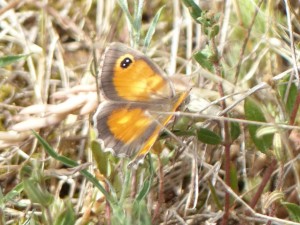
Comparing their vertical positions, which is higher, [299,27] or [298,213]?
[299,27]

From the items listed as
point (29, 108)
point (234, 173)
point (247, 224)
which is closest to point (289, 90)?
point (234, 173)

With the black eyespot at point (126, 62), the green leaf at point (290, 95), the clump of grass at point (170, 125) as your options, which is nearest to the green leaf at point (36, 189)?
the clump of grass at point (170, 125)

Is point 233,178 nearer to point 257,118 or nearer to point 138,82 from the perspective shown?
point 257,118

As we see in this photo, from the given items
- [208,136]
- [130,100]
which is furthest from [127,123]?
[208,136]

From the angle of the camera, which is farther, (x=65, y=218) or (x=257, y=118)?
(x=257, y=118)

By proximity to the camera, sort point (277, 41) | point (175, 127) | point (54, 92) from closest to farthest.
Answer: point (175, 127), point (277, 41), point (54, 92)

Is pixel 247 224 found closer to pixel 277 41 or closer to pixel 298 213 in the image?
pixel 298 213
